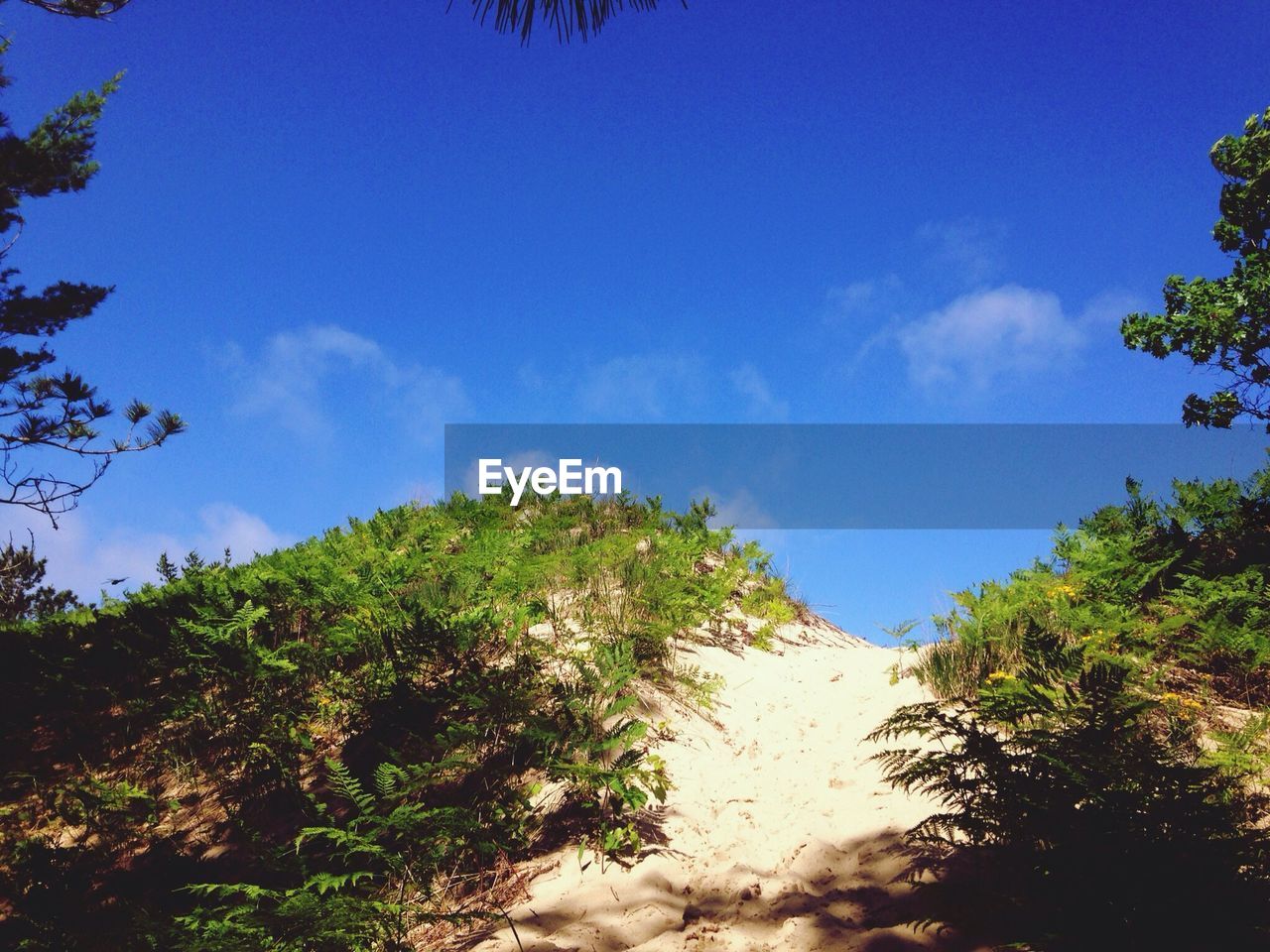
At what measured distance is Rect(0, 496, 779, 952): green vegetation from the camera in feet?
13.5

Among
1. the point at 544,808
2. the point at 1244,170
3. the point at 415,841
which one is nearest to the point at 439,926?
the point at 415,841

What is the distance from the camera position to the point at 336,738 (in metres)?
5.80

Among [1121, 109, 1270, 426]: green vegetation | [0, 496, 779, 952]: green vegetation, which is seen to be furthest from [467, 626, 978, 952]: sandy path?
[1121, 109, 1270, 426]: green vegetation

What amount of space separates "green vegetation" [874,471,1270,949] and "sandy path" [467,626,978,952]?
1.11 feet

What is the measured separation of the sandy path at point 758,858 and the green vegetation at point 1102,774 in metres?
0.34

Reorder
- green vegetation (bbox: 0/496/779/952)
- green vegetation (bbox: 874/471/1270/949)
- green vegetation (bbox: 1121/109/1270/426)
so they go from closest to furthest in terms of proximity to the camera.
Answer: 1. green vegetation (bbox: 874/471/1270/949)
2. green vegetation (bbox: 0/496/779/952)
3. green vegetation (bbox: 1121/109/1270/426)

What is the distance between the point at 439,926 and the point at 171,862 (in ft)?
8.54

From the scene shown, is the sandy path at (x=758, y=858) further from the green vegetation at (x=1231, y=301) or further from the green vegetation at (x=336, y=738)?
the green vegetation at (x=1231, y=301)

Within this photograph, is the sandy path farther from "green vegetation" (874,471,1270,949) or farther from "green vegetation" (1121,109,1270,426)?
"green vegetation" (1121,109,1270,426)

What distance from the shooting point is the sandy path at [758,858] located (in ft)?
11.4

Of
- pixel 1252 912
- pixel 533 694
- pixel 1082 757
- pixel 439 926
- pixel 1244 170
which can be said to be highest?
pixel 1244 170

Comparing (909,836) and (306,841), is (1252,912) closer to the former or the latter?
(909,836)

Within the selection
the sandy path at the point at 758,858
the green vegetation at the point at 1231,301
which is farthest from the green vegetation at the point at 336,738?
the green vegetation at the point at 1231,301

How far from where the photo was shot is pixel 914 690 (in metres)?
5.91
